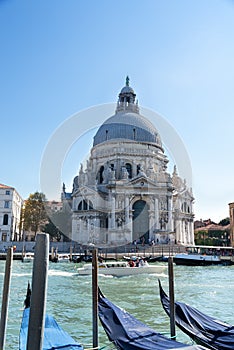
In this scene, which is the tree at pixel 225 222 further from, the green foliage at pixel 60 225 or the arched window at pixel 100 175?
the green foliage at pixel 60 225

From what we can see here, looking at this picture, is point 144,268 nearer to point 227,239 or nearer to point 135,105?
point 135,105

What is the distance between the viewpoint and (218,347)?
16.2 feet

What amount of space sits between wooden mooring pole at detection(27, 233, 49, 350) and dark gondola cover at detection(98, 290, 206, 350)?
74.0 inches

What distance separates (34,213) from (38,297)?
127 ft

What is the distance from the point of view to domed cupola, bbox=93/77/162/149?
42.8 metres

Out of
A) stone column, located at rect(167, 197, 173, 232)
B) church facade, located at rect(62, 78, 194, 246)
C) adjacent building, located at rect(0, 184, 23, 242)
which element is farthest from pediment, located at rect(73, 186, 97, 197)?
stone column, located at rect(167, 197, 173, 232)

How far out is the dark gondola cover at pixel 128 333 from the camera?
4523mm

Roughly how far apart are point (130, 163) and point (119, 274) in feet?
78.1

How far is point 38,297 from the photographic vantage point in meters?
3.10

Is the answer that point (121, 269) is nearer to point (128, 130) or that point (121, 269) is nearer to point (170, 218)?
point (170, 218)

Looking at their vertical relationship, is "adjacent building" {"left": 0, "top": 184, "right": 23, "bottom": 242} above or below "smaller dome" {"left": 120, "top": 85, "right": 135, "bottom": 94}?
below

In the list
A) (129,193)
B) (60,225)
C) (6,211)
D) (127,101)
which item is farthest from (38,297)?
(127,101)

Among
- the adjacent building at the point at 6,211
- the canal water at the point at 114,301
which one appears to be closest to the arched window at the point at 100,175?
the adjacent building at the point at 6,211

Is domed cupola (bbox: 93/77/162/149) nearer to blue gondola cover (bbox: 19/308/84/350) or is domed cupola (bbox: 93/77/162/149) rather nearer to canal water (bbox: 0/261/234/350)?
canal water (bbox: 0/261/234/350)
